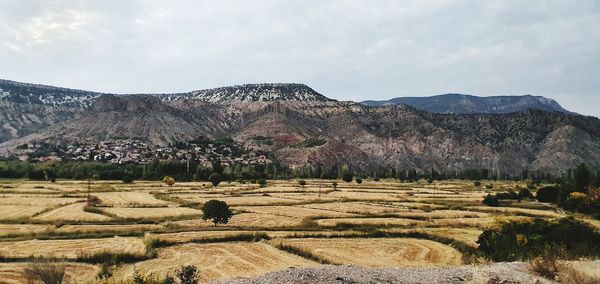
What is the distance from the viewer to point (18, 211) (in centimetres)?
6706

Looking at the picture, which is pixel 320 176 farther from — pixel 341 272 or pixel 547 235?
pixel 341 272

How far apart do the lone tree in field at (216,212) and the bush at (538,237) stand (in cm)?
2879

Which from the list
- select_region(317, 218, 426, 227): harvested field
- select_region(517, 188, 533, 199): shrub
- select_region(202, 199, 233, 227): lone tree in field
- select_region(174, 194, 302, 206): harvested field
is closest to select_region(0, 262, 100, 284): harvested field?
select_region(202, 199, 233, 227): lone tree in field

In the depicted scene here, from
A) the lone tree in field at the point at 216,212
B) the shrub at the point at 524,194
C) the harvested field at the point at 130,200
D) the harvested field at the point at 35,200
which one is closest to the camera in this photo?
the lone tree in field at the point at 216,212

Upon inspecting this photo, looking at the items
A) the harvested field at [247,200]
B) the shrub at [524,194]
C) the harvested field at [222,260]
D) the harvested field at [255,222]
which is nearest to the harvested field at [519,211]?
the shrub at [524,194]

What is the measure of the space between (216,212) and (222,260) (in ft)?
64.8

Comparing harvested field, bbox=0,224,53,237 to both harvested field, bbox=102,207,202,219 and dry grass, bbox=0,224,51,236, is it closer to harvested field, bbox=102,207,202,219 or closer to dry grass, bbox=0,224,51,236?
dry grass, bbox=0,224,51,236

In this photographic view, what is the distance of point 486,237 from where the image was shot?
41375 millimetres

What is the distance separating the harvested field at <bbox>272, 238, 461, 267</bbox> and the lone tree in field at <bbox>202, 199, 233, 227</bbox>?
1263 cm

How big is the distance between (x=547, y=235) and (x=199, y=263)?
27.6 m

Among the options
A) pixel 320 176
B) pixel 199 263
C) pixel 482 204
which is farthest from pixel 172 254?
pixel 320 176

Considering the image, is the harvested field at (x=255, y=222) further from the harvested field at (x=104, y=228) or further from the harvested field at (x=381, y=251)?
the harvested field at (x=381, y=251)

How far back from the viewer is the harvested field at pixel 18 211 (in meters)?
62.2

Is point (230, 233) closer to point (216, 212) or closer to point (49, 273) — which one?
point (216, 212)
